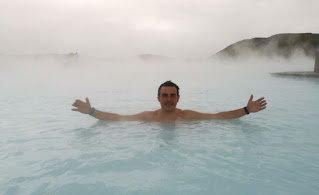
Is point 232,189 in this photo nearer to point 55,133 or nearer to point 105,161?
point 105,161

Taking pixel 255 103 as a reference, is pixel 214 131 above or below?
below

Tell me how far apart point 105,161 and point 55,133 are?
1.69 metres

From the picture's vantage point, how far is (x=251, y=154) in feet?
10.9

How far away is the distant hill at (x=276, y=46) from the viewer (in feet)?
283

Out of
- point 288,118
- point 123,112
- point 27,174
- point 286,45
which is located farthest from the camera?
point 286,45

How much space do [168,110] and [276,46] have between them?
3788 inches

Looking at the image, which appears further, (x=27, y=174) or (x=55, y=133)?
(x=55, y=133)

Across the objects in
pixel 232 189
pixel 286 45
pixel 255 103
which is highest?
pixel 286 45

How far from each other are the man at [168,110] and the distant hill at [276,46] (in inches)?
3422

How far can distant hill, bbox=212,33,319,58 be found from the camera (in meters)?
86.1

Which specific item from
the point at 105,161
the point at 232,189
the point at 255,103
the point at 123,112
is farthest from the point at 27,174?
the point at 123,112

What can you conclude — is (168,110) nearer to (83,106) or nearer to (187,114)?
(187,114)

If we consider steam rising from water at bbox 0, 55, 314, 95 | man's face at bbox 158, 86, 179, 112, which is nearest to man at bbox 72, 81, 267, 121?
man's face at bbox 158, 86, 179, 112

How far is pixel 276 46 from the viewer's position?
91.7 metres
